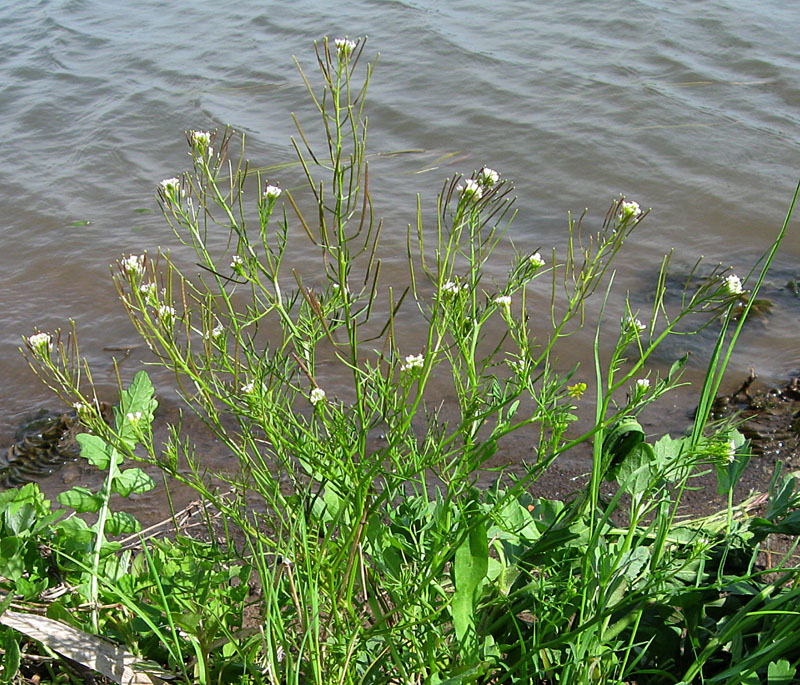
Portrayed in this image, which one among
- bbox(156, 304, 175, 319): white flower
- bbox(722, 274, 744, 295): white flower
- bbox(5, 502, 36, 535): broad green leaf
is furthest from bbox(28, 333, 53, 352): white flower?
bbox(722, 274, 744, 295): white flower

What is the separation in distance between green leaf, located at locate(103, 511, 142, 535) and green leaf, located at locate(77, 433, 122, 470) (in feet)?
0.42

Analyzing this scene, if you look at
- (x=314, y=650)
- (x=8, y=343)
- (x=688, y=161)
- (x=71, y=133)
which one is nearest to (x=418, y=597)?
(x=314, y=650)

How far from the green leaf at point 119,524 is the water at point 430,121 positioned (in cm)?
300

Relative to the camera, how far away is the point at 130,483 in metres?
2.22

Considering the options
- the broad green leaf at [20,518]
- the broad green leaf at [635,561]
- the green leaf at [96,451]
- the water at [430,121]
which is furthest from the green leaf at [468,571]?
the water at [430,121]

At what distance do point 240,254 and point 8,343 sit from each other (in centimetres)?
442

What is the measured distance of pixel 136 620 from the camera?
2.00 metres

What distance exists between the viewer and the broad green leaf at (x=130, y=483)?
220 cm

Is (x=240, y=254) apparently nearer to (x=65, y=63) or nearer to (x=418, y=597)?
(x=418, y=597)

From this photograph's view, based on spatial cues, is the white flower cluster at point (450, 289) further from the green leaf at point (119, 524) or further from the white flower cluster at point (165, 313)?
the green leaf at point (119, 524)

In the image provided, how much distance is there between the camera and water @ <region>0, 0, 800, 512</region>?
629 centimetres

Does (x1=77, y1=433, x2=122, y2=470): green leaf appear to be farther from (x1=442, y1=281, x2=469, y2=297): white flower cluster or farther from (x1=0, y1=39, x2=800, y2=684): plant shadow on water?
(x1=442, y1=281, x2=469, y2=297): white flower cluster

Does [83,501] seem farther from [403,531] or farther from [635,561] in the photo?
[635,561]

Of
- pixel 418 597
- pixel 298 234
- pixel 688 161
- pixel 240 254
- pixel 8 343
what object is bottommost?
pixel 8 343
